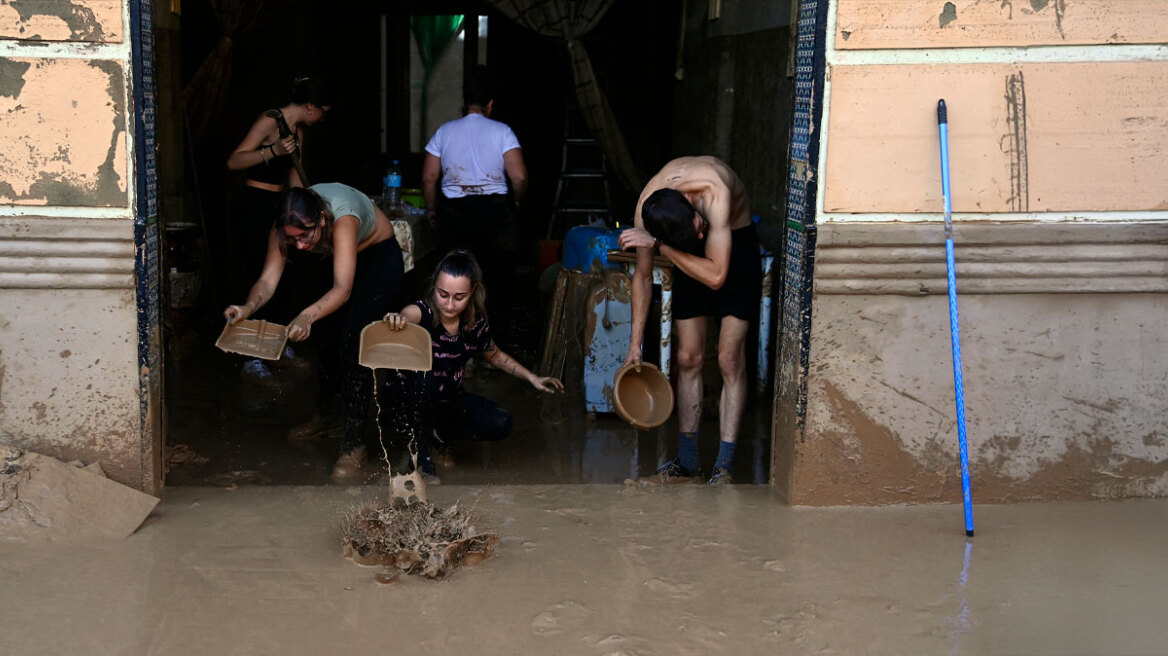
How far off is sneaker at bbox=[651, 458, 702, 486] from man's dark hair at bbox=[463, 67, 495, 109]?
2.39 metres

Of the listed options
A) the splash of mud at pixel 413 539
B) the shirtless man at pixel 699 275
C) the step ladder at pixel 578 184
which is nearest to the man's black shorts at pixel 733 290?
the shirtless man at pixel 699 275

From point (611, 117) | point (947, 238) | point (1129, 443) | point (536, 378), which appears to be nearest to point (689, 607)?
point (536, 378)

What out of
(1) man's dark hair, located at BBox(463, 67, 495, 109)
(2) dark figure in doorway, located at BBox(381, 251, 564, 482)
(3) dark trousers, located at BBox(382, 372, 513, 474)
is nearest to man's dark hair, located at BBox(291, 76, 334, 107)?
(1) man's dark hair, located at BBox(463, 67, 495, 109)

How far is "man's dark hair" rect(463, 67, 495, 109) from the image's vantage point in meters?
5.95

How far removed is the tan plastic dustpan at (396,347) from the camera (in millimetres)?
3922

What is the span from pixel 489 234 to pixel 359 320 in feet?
5.49

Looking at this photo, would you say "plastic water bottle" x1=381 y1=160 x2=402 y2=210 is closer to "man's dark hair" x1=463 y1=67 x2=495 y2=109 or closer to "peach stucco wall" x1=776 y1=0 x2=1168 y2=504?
"man's dark hair" x1=463 y1=67 x2=495 y2=109

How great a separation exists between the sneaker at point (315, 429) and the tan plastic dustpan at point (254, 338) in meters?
1.14

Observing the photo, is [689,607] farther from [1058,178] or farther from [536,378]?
[1058,178]

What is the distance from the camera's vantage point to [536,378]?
4.15 m

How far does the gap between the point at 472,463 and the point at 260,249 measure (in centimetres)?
179

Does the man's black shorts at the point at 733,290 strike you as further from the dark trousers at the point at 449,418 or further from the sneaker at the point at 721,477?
the dark trousers at the point at 449,418

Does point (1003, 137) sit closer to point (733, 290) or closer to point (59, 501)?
point (733, 290)

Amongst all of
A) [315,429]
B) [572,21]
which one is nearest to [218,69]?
[572,21]
